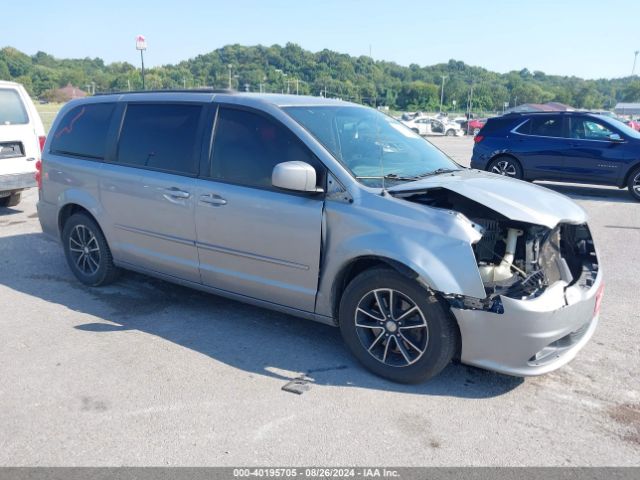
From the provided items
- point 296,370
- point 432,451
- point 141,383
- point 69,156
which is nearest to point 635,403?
point 432,451

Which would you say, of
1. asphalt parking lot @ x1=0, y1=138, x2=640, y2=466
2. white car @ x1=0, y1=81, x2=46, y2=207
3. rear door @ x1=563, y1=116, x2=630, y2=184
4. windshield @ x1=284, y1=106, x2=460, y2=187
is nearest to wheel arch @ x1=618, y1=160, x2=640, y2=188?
rear door @ x1=563, y1=116, x2=630, y2=184

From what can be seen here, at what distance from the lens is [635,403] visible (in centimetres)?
350

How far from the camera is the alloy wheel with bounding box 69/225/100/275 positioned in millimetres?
5502

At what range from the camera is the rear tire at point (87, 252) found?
5.39 meters

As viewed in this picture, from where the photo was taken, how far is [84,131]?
18.2 feet

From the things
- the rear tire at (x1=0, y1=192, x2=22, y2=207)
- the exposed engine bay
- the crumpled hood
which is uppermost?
the crumpled hood

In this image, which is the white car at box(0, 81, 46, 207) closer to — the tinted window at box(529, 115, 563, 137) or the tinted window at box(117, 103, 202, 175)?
the tinted window at box(117, 103, 202, 175)

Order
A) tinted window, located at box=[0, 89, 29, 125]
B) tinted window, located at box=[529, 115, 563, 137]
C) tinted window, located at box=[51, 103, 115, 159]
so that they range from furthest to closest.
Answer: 1. tinted window, located at box=[529, 115, 563, 137]
2. tinted window, located at box=[0, 89, 29, 125]
3. tinted window, located at box=[51, 103, 115, 159]

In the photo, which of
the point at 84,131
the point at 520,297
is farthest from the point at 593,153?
the point at 84,131

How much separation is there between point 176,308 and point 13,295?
5.51ft

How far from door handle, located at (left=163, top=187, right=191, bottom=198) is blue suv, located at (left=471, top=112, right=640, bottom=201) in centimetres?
932

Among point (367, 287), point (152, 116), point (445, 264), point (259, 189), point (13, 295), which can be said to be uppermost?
point (152, 116)

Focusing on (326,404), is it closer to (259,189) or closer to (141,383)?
(141,383)

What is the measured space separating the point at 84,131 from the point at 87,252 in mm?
1187
